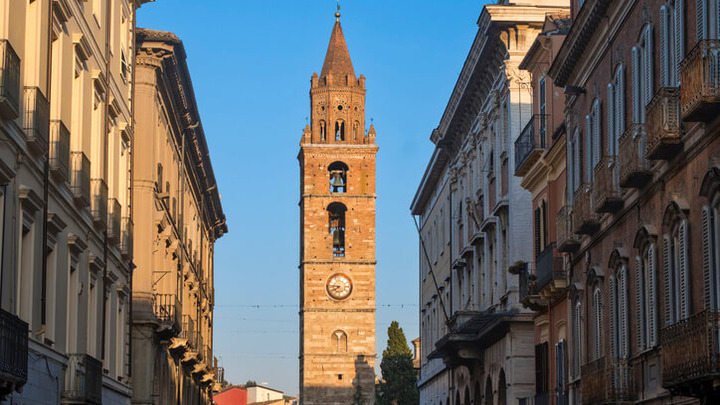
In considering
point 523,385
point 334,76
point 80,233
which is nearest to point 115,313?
point 80,233

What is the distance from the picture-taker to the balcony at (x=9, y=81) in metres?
17.3

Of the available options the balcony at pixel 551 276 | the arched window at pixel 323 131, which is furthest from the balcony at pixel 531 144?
the arched window at pixel 323 131

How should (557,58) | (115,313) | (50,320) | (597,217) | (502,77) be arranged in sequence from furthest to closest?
1. (502,77)
2. (115,313)
3. (557,58)
4. (597,217)
5. (50,320)

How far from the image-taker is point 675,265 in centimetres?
1866

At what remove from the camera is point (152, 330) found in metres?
36.9

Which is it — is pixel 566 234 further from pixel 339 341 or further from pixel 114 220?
pixel 339 341

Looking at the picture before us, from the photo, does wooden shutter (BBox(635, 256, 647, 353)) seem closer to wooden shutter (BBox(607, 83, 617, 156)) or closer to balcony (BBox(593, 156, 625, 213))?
balcony (BBox(593, 156, 625, 213))

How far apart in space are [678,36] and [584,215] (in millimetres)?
6557

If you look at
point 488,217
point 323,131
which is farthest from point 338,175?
point 488,217

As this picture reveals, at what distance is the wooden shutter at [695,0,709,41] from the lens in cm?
1694

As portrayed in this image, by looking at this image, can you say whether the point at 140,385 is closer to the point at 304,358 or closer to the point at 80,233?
the point at 80,233

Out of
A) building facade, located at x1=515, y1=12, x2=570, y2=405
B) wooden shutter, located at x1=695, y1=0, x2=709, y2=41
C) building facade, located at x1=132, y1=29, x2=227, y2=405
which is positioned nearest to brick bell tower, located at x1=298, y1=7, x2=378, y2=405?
building facade, located at x1=132, y1=29, x2=227, y2=405

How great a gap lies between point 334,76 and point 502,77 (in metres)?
65.1

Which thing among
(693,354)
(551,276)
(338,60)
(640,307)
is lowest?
(693,354)
